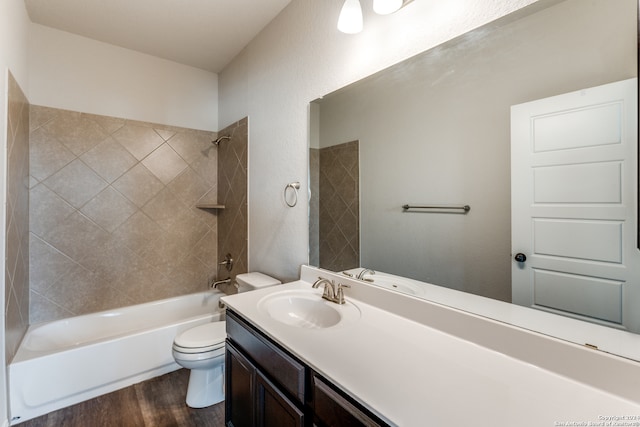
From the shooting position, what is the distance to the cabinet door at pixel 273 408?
3.09 ft

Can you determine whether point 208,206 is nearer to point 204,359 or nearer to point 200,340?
point 200,340

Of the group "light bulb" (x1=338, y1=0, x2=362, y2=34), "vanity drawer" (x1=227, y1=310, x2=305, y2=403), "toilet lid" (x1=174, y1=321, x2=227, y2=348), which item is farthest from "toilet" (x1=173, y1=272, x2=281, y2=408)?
"light bulb" (x1=338, y1=0, x2=362, y2=34)

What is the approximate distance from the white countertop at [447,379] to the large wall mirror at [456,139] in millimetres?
205

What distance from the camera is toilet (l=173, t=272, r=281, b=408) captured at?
1.76 m

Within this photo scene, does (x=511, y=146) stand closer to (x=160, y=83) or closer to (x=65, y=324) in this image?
(x=160, y=83)

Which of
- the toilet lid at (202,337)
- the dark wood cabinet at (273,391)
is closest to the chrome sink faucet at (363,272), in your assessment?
the dark wood cabinet at (273,391)

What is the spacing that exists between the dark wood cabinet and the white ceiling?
6.78ft

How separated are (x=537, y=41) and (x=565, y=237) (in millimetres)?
635

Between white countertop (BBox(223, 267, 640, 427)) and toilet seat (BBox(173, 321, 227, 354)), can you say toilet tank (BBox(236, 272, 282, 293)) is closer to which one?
toilet seat (BBox(173, 321, 227, 354))

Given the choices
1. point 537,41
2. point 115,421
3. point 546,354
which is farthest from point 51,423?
point 537,41

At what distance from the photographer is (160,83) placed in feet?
8.86

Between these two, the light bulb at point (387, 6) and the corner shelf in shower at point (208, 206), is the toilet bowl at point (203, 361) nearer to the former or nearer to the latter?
the corner shelf in shower at point (208, 206)

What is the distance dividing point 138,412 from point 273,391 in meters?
1.38

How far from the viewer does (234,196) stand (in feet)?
8.82
